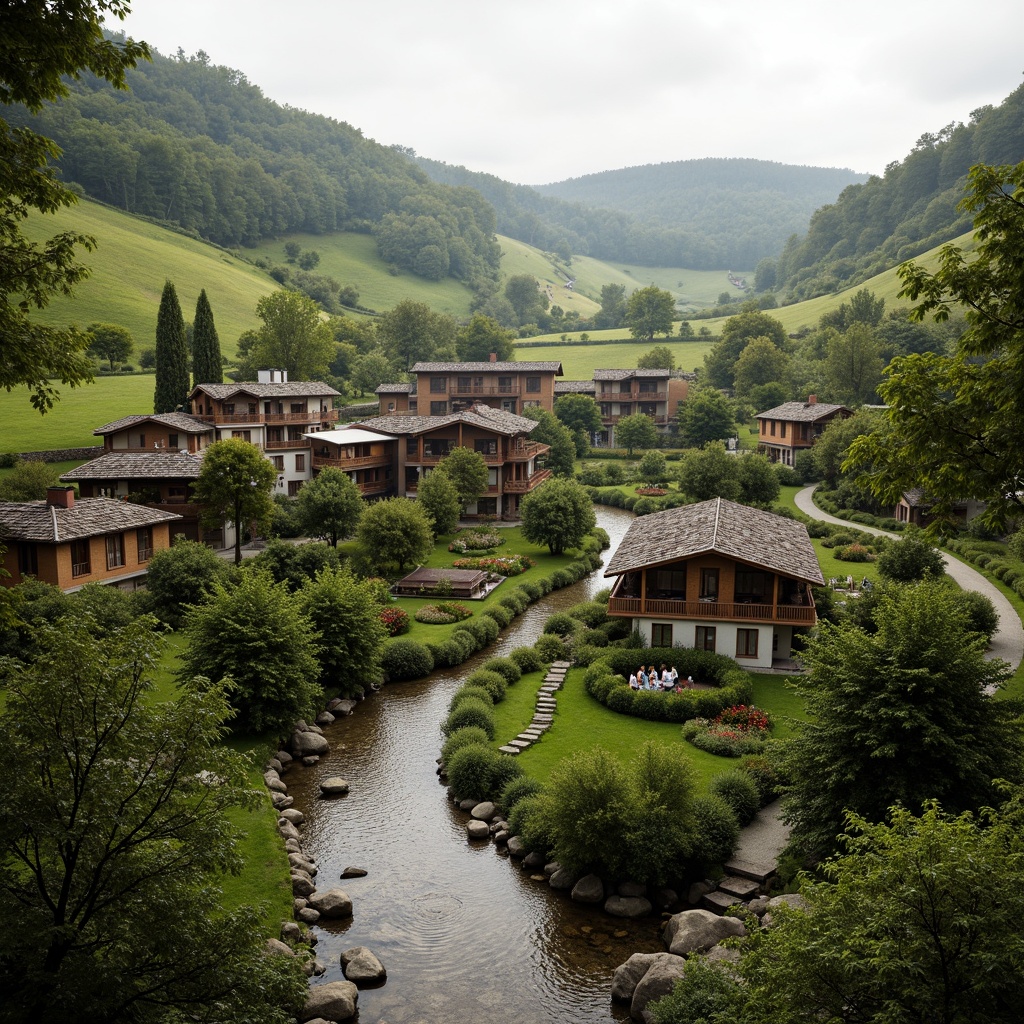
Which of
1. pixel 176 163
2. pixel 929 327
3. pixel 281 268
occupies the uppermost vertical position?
pixel 176 163

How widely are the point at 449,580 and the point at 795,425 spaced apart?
2204 inches

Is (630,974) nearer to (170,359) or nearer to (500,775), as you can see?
(500,775)

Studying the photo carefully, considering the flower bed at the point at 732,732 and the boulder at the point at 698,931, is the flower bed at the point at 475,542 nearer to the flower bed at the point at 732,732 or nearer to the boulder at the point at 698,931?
the flower bed at the point at 732,732

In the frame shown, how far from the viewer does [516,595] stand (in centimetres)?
5156

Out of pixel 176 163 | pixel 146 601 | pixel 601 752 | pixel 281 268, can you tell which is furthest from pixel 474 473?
pixel 176 163

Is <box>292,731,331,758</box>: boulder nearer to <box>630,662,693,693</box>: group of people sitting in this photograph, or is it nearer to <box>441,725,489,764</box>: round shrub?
<box>441,725,489,764</box>: round shrub

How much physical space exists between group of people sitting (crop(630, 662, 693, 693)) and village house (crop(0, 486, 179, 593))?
28372 millimetres

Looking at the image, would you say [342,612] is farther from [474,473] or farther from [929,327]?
[929,327]

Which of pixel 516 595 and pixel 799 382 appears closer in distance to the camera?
pixel 516 595

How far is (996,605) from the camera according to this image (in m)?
46.9

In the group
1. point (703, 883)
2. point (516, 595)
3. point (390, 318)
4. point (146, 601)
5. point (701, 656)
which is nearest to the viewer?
point (703, 883)

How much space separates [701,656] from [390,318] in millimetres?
107716

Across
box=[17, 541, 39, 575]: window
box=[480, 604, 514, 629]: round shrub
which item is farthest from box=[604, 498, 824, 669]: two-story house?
box=[17, 541, 39, 575]: window

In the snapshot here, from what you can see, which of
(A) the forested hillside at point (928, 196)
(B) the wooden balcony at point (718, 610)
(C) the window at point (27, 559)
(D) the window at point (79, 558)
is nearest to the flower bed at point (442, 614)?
(B) the wooden balcony at point (718, 610)
